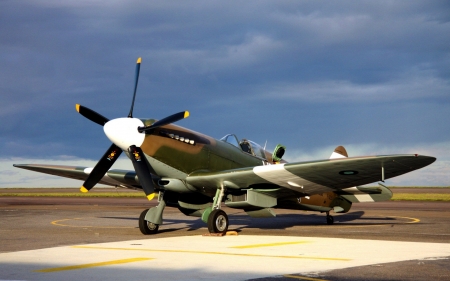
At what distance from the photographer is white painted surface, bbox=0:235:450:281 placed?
7.69m

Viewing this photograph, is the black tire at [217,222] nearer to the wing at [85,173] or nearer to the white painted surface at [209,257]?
the white painted surface at [209,257]

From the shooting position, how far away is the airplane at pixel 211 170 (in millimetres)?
13773

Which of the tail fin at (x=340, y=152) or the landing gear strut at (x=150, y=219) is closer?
the landing gear strut at (x=150, y=219)

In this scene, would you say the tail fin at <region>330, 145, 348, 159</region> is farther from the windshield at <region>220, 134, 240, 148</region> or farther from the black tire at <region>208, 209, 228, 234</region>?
the black tire at <region>208, 209, 228, 234</region>

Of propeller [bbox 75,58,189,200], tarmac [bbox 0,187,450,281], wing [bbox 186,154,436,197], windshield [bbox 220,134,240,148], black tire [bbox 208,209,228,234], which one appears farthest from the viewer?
windshield [bbox 220,134,240,148]

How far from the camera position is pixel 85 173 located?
1847cm

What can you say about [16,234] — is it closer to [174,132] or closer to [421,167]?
[174,132]

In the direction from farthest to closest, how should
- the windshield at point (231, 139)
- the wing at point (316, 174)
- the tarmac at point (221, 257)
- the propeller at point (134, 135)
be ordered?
the windshield at point (231, 139) → the propeller at point (134, 135) → the wing at point (316, 174) → the tarmac at point (221, 257)

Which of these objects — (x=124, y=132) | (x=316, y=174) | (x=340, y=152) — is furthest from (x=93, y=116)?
(x=340, y=152)

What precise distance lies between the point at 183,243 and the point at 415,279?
20.7 ft

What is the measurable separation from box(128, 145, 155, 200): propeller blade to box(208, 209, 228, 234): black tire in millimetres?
1666

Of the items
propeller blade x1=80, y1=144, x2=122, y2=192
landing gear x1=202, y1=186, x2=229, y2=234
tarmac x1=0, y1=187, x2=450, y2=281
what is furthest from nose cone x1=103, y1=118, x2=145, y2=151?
landing gear x1=202, y1=186, x2=229, y2=234

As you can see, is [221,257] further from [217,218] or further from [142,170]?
[142,170]

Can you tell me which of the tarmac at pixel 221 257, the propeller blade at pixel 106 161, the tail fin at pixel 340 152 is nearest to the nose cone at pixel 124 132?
the propeller blade at pixel 106 161
